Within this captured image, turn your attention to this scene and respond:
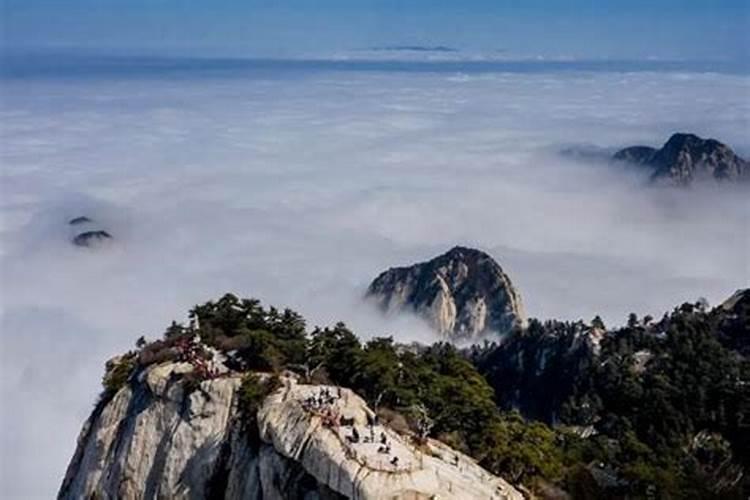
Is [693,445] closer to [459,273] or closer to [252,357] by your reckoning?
[252,357]

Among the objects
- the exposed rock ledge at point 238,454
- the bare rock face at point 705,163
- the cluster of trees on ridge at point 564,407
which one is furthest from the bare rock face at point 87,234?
the exposed rock ledge at point 238,454

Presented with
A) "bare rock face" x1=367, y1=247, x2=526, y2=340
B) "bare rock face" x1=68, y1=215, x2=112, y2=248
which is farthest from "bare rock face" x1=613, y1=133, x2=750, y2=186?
"bare rock face" x1=68, y1=215, x2=112, y2=248

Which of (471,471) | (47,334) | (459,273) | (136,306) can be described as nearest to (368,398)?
(471,471)

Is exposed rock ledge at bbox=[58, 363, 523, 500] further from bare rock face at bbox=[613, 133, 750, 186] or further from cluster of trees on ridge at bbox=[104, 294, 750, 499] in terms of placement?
bare rock face at bbox=[613, 133, 750, 186]

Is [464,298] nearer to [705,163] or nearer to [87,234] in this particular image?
[87,234]

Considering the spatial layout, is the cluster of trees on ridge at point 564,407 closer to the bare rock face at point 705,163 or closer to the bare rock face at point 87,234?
the bare rock face at point 87,234

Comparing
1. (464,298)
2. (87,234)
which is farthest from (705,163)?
(87,234)

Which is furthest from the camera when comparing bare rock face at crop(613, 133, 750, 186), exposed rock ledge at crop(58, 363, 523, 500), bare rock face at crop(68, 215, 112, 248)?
bare rock face at crop(613, 133, 750, 186)
